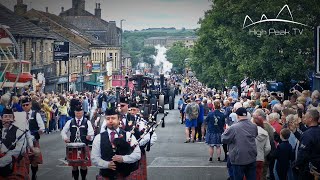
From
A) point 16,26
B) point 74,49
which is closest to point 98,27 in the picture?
point 74,49

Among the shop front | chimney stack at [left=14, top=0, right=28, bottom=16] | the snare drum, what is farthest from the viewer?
chimney stack at [left=14, top=0, right=28, bottom=16]

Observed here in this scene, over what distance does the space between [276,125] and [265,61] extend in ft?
51.9

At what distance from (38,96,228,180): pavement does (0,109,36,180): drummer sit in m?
3.75

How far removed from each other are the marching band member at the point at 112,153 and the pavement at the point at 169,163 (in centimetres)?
601

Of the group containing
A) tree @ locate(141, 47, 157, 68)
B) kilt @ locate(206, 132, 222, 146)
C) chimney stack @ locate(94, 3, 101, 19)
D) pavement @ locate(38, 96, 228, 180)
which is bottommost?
pavement @ locate(38, 96, 228, 180)

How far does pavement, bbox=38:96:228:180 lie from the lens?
58.6 ft

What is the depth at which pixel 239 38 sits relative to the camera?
3425 cm

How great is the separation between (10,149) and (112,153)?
3.18 meters

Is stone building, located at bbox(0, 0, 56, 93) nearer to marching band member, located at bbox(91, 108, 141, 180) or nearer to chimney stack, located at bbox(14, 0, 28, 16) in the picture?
chimney stack, located at bbox(14, 0, 28, 16)

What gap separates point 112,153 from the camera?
11.1m

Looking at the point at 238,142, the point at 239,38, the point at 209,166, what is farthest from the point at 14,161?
the point at 239,38

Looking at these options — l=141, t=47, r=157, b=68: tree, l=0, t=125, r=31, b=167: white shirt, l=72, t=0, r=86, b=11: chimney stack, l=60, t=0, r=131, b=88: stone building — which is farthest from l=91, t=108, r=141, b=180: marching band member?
l=141, t=47, r=157, b=68: tree

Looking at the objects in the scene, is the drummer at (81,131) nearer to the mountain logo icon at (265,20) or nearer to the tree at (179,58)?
the mountain logo icon at (265,20)

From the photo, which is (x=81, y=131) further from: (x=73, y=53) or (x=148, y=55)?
(x=148, y=55)
